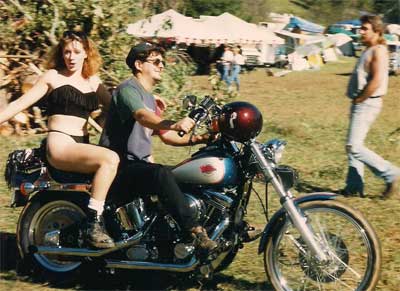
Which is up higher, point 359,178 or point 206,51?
point 359,178

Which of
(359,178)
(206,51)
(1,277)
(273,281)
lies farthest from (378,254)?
(206,51)

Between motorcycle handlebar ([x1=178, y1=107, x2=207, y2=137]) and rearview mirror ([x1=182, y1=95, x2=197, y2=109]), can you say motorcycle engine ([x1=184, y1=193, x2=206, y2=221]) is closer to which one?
motorcycle handlebar ([x1=178, y1=107, x2=207, y2=137])

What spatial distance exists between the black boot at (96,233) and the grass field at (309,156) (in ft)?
1.41

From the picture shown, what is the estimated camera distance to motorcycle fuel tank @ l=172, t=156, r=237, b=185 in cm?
426

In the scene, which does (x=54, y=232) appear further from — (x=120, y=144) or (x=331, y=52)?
(x=331, y=52)

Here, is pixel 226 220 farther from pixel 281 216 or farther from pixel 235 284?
pixel 235 284

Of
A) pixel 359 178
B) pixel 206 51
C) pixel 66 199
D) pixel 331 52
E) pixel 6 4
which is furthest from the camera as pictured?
pixel 331 52

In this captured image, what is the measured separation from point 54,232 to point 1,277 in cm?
58

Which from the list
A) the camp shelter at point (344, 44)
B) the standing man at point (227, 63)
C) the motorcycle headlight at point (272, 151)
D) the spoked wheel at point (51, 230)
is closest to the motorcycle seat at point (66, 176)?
the spoked wheel at point (51, 230)

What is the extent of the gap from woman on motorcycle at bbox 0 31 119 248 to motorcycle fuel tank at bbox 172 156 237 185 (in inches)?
20.0

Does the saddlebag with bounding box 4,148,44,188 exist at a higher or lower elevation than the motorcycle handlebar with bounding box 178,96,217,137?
lower

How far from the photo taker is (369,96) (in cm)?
698

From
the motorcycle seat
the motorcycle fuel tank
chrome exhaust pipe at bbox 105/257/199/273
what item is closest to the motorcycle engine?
the motorcycle fuel tank

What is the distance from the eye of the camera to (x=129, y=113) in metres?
4.41
